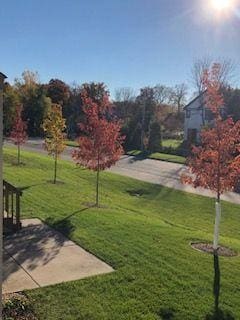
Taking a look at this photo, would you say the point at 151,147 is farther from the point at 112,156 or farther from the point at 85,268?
the point at 85,268

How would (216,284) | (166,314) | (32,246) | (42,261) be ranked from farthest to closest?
1. (32,246)
2. (42,261)
3. (216,284)
4. (166,314)

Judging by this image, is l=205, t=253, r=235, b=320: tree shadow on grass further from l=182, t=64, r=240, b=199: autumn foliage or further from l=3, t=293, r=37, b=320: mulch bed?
l=182, t=64, r=240, b=199: autumn foliage

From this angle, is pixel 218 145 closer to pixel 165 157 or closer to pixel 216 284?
pixel 216 284

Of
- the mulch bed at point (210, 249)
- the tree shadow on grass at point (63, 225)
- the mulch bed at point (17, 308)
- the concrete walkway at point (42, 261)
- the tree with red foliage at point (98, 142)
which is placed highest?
the tree with red foliage at point (98, 142)

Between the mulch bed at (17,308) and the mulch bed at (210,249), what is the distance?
13.9ft

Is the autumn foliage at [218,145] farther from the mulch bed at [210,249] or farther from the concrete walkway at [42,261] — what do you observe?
the concrete walkway at [42,261]

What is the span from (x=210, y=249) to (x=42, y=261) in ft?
11.5

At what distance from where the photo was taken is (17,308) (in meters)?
6.09

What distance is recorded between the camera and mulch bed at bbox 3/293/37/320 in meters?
5.88

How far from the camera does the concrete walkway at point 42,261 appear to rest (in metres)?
7.19

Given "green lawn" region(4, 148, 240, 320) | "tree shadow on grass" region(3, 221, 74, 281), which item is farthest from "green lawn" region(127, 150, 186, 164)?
"tree shadow on grass" region(3, 221, 74, 281)

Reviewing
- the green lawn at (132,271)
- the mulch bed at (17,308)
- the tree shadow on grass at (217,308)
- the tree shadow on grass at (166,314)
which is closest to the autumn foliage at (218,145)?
the green lawn at (132,271)

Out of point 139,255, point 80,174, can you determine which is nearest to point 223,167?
point 139,255

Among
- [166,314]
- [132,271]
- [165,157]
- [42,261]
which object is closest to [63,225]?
[42,261]
